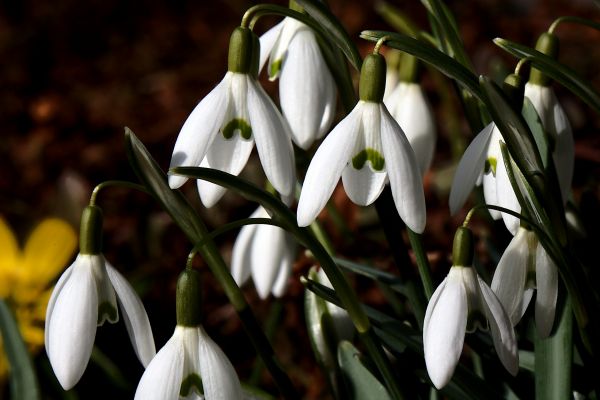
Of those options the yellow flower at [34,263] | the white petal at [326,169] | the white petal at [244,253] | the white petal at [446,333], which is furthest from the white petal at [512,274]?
the yellow flower at [34,263]

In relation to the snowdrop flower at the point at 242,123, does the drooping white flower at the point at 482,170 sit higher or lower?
lower

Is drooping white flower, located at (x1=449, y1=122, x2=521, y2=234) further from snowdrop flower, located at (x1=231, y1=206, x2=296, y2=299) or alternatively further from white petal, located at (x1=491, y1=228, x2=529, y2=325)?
snowdrop flower, located at (x1=231, y1=206, x2=296, y2=299)

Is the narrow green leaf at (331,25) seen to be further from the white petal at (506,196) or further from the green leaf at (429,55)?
the white petal at (506,196)

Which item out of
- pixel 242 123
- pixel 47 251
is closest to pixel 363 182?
pixel 242 123

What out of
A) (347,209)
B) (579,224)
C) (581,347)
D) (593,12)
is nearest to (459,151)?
(347,209)

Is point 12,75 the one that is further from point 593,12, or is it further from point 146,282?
point 593,12

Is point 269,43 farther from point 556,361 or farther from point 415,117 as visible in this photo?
point 556,361
